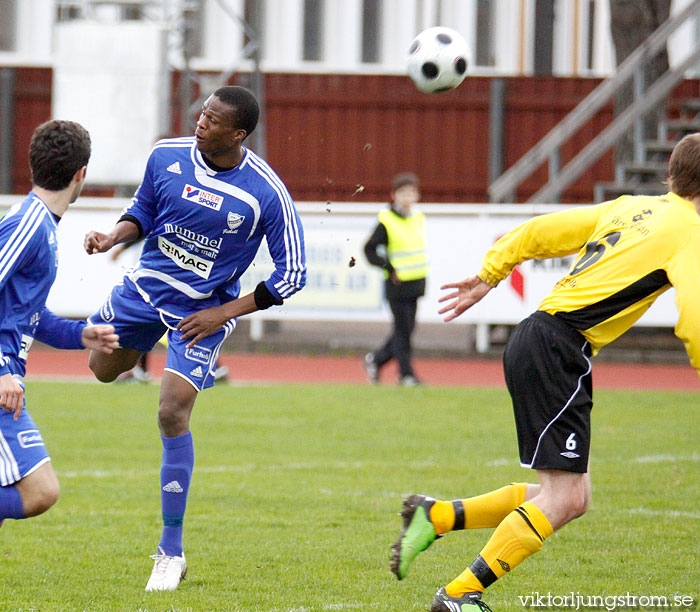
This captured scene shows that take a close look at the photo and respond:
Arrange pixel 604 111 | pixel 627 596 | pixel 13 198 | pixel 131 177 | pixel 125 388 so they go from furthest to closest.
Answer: pixel 604 111, pixel 131 177, pixel 13 198, pixel 125 388, pixel 627 596

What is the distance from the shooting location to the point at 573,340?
449cm

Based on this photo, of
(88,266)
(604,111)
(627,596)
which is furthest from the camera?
(604,111)

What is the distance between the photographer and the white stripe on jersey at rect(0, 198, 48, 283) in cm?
425

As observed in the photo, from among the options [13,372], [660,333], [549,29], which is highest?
[549,29]

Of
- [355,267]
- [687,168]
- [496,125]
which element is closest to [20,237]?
[687,168]

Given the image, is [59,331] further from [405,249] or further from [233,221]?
[405,249]

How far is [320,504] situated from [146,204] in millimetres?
2350

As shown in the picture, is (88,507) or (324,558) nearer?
(324,558)

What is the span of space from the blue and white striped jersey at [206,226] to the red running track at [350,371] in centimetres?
817

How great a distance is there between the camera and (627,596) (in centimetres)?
488

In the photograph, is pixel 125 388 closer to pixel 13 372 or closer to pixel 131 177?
pixel 131 177

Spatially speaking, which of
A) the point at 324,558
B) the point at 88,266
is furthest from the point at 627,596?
the point at 88,266

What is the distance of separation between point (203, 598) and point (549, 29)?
22279mm

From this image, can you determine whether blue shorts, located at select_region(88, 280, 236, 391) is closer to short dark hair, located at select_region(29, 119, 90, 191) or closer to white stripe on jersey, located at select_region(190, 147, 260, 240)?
white stripe on jersey, located at select_region(190, 147, 260, 240)
